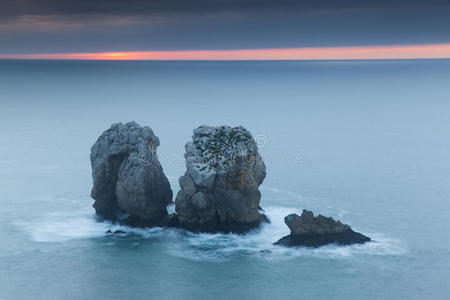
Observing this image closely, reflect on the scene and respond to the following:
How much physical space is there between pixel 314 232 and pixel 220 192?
12.5 metres

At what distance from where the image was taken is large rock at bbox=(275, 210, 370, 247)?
74.5 meters

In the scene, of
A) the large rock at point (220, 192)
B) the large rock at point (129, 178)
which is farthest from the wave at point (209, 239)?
the large rock at point (129, 178)

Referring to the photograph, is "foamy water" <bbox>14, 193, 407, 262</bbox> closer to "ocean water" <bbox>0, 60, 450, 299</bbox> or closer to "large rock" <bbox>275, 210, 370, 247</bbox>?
"ocean water" <bbox>0, 60, 450, 299</bbox>

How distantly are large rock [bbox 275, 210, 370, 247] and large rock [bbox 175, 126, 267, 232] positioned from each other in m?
6.12

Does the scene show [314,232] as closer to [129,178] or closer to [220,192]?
[220,192]

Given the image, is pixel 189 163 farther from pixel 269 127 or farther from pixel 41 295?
pixel 269 127

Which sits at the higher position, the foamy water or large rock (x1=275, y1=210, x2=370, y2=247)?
large rock (x1=275, y1=210, x2=370, y2=247)

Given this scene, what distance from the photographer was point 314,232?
75000mm

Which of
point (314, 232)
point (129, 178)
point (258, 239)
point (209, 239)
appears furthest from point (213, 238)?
point (129, 178)

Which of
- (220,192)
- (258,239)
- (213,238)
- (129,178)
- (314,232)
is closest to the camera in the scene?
(314,232)

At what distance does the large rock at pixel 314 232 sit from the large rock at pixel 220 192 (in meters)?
6.12

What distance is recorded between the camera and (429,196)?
9750 cm

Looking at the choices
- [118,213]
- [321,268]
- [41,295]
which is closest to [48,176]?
[118,213]

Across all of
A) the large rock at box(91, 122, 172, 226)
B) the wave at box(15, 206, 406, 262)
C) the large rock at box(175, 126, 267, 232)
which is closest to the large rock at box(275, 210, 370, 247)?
the wave at box(15, 206, 406, 262)
